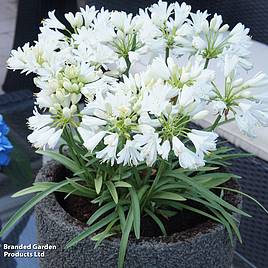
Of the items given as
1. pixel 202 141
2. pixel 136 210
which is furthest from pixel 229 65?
pixel 136 210

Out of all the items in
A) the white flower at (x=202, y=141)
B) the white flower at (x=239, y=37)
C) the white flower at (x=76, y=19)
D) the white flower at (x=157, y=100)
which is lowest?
the white flower at (x=76, y=19)

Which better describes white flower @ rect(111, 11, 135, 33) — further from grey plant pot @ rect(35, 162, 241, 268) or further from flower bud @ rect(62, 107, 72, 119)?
grey plant pot @ rect(35, 162, 241, 268)

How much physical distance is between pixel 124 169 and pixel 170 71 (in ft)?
0.63

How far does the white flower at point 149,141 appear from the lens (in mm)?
759

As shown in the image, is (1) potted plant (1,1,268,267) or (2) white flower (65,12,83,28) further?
(2) white flower (65,12,83,28)

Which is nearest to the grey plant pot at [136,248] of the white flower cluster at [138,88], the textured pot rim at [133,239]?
the textured pot rim at [133,239]

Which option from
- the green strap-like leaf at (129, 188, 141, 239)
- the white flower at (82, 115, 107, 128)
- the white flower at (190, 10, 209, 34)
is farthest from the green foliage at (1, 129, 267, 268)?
the white flower at (190, 10, 209, 34)

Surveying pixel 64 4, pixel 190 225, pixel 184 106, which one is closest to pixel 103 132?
pixel 184 106

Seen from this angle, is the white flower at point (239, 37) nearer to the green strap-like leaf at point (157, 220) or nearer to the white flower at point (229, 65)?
the white flower at point (229, 65)

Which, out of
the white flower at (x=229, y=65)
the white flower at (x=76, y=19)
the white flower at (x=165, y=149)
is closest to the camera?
the white flower at (x=165, y=149)

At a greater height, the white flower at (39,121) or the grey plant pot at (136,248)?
the white flower at (39,121)

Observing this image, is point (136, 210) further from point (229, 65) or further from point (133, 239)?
point (229, 65)

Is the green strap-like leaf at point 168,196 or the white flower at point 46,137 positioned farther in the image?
the green strap-like leaf at point 168,196

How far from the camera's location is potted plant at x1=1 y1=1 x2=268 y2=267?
0.79 m
